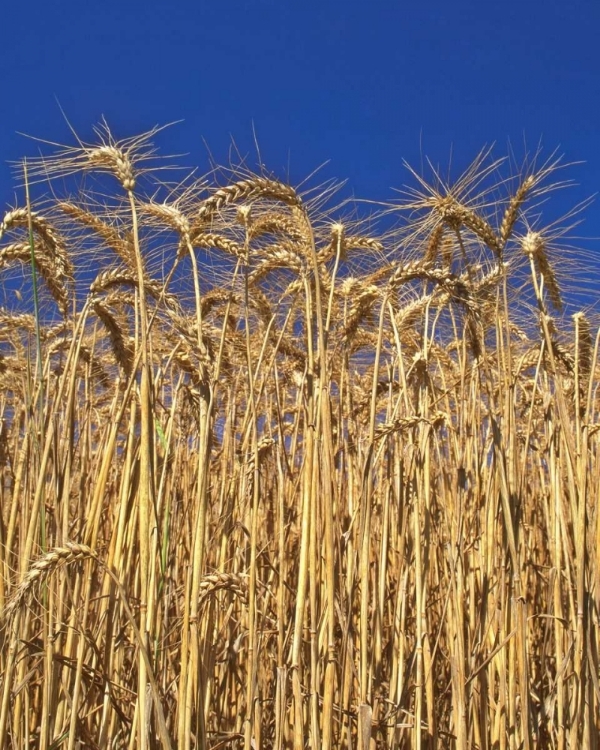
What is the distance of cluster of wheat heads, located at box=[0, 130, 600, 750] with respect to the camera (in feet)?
5.63

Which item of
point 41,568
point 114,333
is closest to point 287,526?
point 114,333

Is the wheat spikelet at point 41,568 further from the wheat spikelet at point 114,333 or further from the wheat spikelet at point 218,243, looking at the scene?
the wheat spikelet at point 218,243

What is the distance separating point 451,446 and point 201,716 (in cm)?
162

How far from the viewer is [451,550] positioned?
2.14 metres

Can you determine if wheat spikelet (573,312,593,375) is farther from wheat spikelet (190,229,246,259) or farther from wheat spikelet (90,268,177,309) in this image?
wheat spikelet (90,268,177,309)

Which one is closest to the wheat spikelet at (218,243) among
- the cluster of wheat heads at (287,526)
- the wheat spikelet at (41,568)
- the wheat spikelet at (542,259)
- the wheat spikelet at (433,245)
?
the cluster of wheat heads at (287,526)

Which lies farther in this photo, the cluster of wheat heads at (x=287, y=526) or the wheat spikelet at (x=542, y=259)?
the wheat spikelet at (x=542, y=259)

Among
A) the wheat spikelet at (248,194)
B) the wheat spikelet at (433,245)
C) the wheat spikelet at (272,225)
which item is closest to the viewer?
the wheat spikelet at (248,194)

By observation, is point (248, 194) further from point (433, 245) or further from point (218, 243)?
point (433, 245)

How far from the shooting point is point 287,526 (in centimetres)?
284

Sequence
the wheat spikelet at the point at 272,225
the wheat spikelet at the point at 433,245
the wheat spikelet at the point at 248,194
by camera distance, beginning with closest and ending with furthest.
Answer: the wheat spikelet at the point at 248,194, the wheat spikelet at the point at 272,225, the wheat spikelet at the point at 433,245

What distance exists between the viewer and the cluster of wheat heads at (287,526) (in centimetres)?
172

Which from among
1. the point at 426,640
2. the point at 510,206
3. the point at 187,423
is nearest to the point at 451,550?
the point at 426,640

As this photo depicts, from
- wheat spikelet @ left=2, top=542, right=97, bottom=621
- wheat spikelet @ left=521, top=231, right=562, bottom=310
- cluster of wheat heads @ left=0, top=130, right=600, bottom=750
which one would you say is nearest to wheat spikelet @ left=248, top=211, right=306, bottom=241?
cluster of wheat heads @ left=0, top=130, right=600, bottom=750
